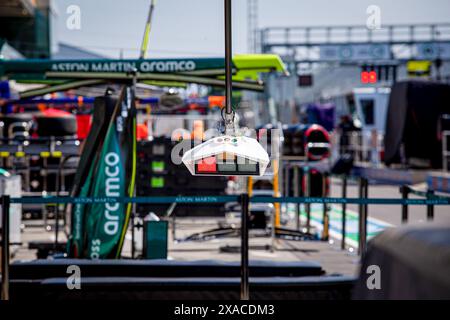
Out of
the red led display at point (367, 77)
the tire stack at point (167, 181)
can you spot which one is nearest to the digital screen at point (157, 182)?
the tire stack at point (167, 181)

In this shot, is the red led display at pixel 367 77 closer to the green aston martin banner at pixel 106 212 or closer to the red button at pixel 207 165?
the green aston martin banner at pixel 106 212

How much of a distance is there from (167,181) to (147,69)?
19.6 feet

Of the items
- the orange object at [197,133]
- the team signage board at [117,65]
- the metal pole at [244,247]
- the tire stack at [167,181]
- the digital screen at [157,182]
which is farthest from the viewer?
the digital screen at [157,182]

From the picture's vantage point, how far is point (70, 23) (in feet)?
22.9

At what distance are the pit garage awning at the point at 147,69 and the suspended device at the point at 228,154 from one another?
4320mm

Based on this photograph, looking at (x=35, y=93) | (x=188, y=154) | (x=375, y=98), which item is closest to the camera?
(x=188, y=154)

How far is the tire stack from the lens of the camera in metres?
13.6

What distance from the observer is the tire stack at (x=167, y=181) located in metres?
13.6

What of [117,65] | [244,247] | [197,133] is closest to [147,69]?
[117,65]

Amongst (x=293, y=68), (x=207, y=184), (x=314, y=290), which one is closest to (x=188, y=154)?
(x=314, y=290)

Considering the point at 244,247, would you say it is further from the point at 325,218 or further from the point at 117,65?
the point at 325,218
